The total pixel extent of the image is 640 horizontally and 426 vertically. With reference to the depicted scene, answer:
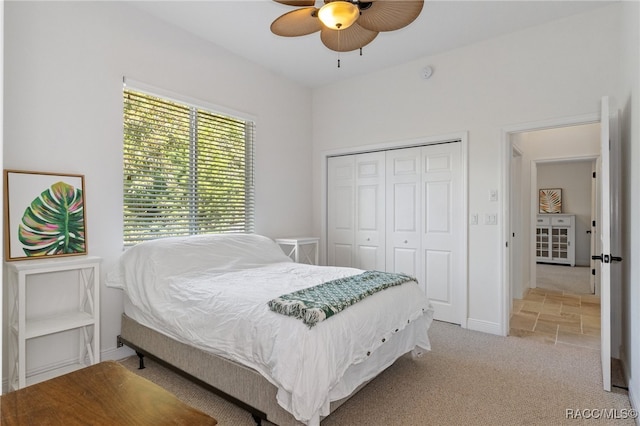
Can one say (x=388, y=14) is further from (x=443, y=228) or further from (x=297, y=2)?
(x=443, y=228)

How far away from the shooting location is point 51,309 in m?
2.55

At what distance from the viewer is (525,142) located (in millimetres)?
5375

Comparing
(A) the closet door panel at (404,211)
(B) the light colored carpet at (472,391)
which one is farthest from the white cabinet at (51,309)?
(A) the closet door panel at (404,211)

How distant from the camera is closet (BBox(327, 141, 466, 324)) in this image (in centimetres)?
387

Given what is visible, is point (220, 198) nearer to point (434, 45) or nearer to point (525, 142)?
point (434, 45)

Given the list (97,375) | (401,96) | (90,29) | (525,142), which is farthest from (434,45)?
(97,375)

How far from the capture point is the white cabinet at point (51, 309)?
7.19ft

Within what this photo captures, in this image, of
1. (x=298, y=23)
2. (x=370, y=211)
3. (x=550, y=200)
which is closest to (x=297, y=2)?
(x=298, y=23)

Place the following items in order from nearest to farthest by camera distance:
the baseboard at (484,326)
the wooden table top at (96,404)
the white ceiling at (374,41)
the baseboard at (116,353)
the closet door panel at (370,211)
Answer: the wooden table top at (96,404) → the baseboard at (116,353) → the white ceiling at (374,41) → the baseboard at (484,326) → the closet door panel at (370,211)

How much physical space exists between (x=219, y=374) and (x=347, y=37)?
7.93 feet

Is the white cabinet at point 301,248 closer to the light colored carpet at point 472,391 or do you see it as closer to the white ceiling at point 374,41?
the light colored carpet at point 472,391

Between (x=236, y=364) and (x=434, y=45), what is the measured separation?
362 cm

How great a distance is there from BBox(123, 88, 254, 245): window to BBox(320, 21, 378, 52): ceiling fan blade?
1.73m

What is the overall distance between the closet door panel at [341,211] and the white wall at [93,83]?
1.69m
